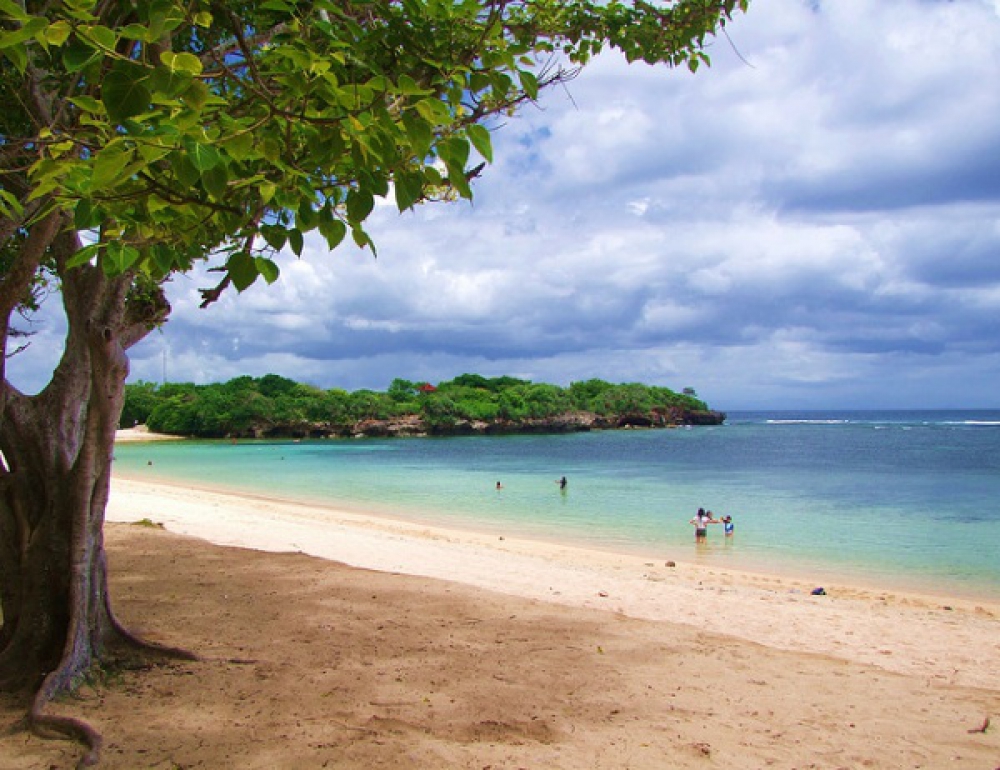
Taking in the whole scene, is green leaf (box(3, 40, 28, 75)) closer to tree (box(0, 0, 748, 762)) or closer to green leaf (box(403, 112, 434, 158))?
tree (box(0, 0, 748, 762))

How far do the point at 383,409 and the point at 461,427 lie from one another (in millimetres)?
8886

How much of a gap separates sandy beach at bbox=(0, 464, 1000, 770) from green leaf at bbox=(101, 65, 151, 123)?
3.16 metres

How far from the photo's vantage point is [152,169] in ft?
→ 7.54

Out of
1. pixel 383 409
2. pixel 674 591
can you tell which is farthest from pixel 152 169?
pixel 383 409

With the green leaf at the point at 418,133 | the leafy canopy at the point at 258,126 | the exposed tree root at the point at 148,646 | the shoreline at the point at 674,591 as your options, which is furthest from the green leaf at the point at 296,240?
the shoreline at the point at 674,591

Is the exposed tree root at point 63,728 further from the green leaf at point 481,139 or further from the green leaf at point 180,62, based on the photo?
the green leaf at point 481,139

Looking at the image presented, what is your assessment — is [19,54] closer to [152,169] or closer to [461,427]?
[152,169]

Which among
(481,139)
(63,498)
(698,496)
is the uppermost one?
(481,139)

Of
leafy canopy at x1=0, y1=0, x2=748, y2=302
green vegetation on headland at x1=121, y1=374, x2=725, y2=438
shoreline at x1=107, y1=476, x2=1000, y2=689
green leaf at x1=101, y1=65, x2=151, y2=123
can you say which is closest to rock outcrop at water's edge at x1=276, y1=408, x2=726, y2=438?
green vegetation on headland at x1=121, y1=374, x2=725, y2=438

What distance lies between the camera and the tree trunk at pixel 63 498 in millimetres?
4754

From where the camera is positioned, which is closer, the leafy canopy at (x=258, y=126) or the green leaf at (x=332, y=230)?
the leafy canopy at (x=258, y=126)

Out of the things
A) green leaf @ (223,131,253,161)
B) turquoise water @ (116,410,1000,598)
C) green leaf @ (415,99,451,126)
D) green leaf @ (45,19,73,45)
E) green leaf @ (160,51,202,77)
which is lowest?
turquoise water @ (116,410,1000,598)

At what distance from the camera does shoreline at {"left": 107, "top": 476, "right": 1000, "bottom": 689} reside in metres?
7.64

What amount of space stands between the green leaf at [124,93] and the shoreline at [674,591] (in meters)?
6.91
